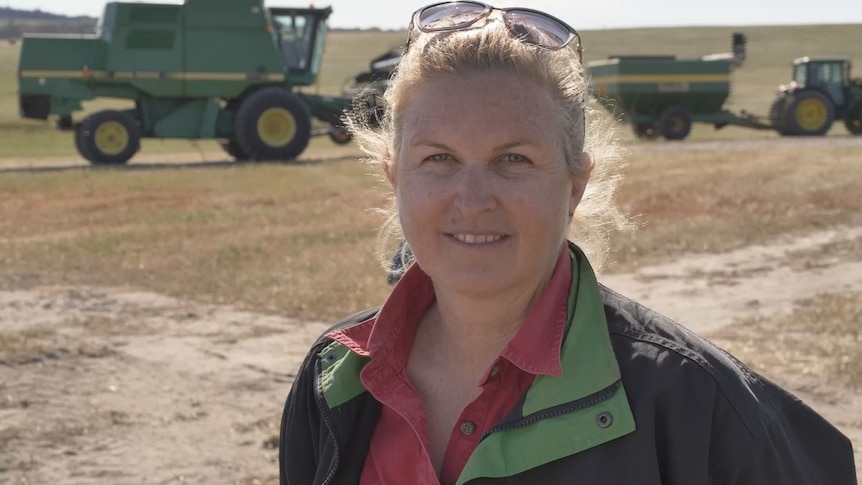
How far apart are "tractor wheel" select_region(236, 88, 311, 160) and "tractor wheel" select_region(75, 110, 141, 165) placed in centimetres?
168

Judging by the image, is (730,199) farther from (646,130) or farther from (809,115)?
(809,115)

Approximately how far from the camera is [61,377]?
5.50 m

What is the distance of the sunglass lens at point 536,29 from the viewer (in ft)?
6.13

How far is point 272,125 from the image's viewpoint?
753 inches

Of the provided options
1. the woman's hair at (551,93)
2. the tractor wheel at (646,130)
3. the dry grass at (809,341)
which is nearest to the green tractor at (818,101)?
the tractor wheel at (646,130)

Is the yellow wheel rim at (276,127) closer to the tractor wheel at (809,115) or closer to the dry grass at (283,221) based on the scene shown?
the dry grass at (283,221)

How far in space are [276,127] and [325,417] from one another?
17.5m

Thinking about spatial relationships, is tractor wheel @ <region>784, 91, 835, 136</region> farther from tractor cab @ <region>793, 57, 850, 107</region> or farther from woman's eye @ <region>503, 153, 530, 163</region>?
woman's eye @ <region>503, 153, 530, 163</region>

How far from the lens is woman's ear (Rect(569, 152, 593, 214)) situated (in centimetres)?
194

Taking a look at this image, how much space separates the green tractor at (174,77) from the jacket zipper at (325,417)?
55.8 feet

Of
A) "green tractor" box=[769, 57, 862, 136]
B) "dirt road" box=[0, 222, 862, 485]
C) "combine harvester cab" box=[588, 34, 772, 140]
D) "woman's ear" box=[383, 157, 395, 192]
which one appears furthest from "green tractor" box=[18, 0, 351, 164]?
"woman's ear" box=[383, 157, 395, 192]

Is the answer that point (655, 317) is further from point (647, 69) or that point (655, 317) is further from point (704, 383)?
point (647, 69)

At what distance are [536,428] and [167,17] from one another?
1818cm

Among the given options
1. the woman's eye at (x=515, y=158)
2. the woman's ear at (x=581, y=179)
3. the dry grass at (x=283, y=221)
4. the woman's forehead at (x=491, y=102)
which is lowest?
the dry grass at (x=283, y=221)
